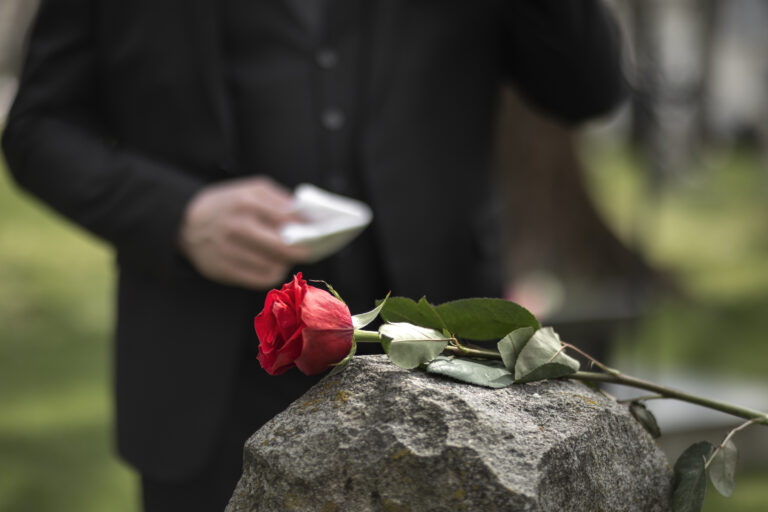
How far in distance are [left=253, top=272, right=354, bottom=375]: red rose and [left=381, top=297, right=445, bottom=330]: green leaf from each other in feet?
0.21

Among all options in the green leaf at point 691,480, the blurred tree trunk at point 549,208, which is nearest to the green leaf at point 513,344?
the green leaf at point 691,480

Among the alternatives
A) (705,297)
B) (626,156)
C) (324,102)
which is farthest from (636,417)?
(626,156)

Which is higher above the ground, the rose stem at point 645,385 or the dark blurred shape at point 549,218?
the rose stem at point 645,385

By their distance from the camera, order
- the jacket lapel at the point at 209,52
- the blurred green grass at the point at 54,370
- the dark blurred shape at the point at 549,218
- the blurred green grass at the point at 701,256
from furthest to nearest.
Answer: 1. the blurred green grass at the point at 701,256
2. the dark blurred shape at the point at 549,218
3. the blurred green grass at the point at 54,370
4. the jacket lapel at the point at 209,52

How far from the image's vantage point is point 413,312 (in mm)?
817

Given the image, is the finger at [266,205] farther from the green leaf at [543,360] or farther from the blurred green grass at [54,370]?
the blurred green grass at [54,370]

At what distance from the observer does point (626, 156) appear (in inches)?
582

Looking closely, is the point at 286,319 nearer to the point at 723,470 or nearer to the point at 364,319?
the point at 364,319

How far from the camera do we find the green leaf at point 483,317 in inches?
31.7

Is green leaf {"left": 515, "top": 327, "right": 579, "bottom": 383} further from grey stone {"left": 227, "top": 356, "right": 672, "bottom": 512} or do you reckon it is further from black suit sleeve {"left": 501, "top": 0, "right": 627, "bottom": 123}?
black suit sleeve {"left": 501, "top": 0, "right": 627, "bottom": 123}

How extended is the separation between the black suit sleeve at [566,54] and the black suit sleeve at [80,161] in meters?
0.71

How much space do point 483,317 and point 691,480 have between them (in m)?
0.28

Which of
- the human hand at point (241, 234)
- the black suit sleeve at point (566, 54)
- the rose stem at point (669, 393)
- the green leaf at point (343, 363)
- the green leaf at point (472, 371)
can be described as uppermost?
the black suit sleeve at point (566, 54)

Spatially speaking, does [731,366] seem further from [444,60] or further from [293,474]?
[293,474]
